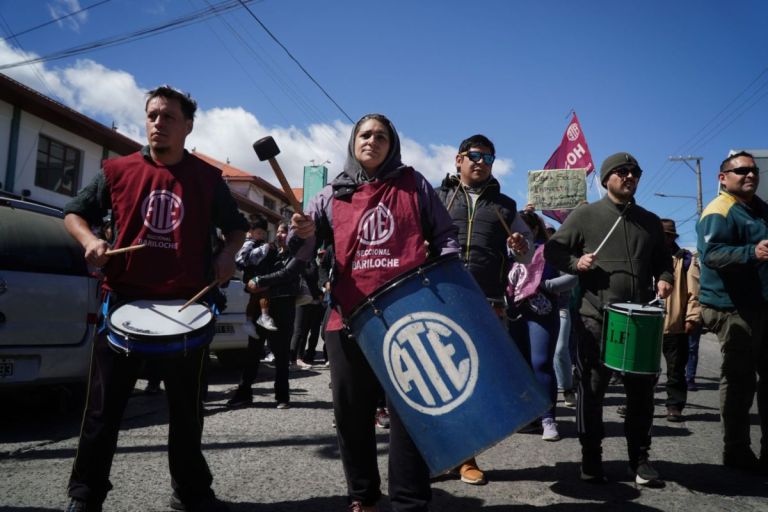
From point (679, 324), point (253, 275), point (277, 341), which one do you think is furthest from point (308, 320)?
point (679, 324)

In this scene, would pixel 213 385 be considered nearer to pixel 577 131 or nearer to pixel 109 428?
pixel 109 428

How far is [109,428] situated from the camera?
2400 millimetres

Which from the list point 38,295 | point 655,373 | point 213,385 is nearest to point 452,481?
point 655,373

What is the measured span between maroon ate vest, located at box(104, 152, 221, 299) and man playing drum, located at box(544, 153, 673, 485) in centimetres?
233

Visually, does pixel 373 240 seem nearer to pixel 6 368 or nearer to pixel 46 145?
pixel 6 368

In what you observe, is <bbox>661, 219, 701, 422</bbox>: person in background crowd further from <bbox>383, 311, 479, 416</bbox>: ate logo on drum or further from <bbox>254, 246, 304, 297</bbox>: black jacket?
<bbox>383, 311, 479, 416</bbox>: ate logo on drum

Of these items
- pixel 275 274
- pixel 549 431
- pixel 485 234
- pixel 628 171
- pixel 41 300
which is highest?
pixel 628 171

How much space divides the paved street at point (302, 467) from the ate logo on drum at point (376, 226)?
142 centimetres

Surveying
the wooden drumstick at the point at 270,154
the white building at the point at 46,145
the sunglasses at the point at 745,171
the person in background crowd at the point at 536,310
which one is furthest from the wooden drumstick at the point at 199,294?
the white building at the point at 46,145

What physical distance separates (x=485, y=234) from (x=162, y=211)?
209 cm

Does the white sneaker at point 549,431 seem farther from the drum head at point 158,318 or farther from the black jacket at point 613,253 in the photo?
the drum head at point 158,318

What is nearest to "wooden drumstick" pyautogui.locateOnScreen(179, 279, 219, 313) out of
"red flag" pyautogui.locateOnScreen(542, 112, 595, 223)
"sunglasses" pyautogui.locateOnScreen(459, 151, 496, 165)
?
"sunglasses" pyautogui.locateOnScreen(459, 151, 496, 165)

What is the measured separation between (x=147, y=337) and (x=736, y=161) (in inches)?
162

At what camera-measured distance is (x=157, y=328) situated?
2316 millimetres
